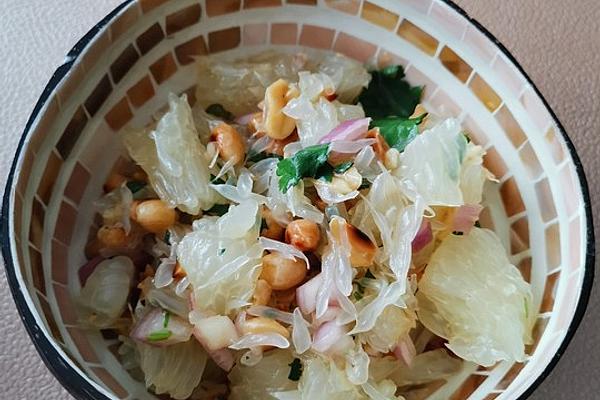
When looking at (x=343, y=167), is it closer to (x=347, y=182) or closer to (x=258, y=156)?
(x=347, y=182)

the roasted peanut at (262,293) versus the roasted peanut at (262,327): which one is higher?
the roasted peanut at (262,293)

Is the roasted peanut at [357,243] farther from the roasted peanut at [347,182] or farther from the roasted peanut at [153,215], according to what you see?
the roasted peanut at [153,215]

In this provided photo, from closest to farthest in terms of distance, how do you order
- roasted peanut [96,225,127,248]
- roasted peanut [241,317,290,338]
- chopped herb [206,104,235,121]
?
roasted peanut [241,317,290,338], roasted peanut [96,225,127,248], chopped herb [206,104,235,121]

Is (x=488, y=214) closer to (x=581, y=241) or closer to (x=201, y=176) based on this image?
(x=581, y=241)

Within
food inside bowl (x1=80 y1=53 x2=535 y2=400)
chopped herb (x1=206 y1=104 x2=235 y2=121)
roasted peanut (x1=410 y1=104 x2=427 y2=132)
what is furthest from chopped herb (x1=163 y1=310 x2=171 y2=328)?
roasted peanut (x1=410 y1=104 x2=427 y2=132)

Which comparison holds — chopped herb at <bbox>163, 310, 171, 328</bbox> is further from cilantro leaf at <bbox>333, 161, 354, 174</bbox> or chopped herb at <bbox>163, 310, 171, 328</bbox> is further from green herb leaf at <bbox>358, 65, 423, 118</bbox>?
green herb leaf at <bbox>358, 65, 423, 118</bbox>

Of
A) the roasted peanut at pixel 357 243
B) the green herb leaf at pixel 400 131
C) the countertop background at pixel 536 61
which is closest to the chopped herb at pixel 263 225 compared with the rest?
the roasted peanut at pixel 357 243

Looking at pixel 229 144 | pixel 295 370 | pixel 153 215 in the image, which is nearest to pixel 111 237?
pixel 153 215
